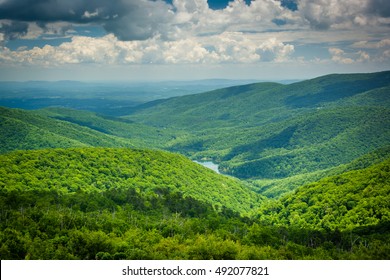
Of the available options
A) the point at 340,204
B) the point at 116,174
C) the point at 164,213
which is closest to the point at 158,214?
the point at 164,213

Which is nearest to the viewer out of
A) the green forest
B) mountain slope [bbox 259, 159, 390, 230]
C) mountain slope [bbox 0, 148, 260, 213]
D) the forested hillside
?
the forested hillside

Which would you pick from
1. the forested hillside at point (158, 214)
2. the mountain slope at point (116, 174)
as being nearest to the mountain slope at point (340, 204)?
the forested hillside at point (158, 214)

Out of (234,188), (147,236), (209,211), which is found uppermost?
(147,236)

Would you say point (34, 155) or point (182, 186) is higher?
point (34, 155)

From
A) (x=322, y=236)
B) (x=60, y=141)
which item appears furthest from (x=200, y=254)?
(x=60, y=141)

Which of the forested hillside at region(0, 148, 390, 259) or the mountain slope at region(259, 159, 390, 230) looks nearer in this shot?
the forested hillside at region(0, 148, 390, 259)

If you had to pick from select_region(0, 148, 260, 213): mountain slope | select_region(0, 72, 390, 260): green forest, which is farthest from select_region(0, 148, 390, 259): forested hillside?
select_region(0, 148, 260, 213): mountain slope

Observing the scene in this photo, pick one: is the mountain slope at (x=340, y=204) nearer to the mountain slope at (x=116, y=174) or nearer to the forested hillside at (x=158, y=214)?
the forested hillside at (x=158, y=214)

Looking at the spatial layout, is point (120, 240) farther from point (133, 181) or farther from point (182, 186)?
point (182, 186)

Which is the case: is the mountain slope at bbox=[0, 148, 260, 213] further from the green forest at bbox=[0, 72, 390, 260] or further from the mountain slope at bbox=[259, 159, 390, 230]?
the mountain slope at bbox=[259, 159, 390, 230]
